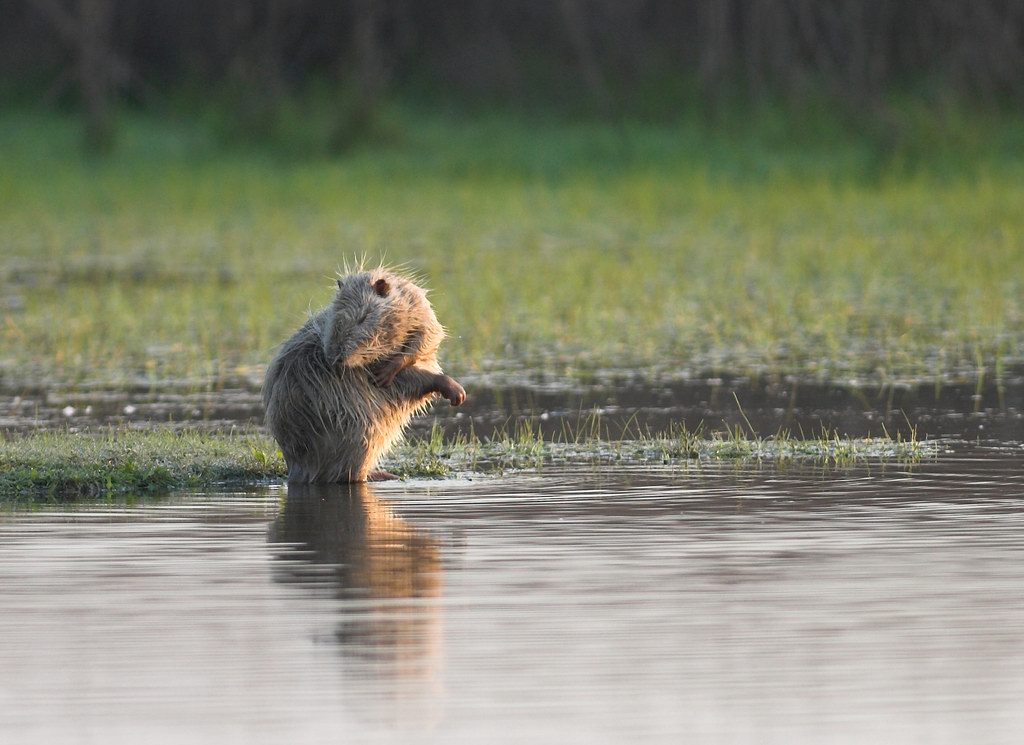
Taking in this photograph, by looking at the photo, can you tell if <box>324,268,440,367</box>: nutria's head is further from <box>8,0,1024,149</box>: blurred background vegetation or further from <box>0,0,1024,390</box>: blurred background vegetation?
<box>8,0,1024,149</box>: blurred background vegetation

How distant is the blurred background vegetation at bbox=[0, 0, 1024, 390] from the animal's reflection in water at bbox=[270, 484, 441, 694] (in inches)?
151

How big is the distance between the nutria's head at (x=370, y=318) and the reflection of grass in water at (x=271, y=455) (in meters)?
0.59

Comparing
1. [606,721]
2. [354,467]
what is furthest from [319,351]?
Answer: [606,721]

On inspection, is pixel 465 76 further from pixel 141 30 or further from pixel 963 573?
pixel 963 573

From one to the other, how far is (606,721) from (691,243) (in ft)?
42.5

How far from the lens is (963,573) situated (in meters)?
6.11

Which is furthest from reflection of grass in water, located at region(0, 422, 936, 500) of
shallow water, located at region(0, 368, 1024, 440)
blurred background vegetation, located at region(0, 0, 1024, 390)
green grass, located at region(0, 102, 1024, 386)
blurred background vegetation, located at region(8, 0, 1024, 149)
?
blurred background vegetation, located at region(8, 0, 1024, 149)

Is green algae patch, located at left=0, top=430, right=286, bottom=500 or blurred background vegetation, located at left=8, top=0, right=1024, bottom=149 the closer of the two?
green algae patch, located at left=0, top=430, right=286, bottom=500

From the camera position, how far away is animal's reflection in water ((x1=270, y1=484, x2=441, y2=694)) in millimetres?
5234

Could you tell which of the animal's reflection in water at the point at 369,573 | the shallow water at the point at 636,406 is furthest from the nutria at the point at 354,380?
the shallow water at the point at 636,406

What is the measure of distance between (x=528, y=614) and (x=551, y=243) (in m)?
12.4

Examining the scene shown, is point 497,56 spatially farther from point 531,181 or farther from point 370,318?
point 370,318

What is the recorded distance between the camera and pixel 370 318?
7.80m

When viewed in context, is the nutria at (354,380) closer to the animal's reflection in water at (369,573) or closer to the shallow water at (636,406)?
the animal's reflection in water at (369,573)
